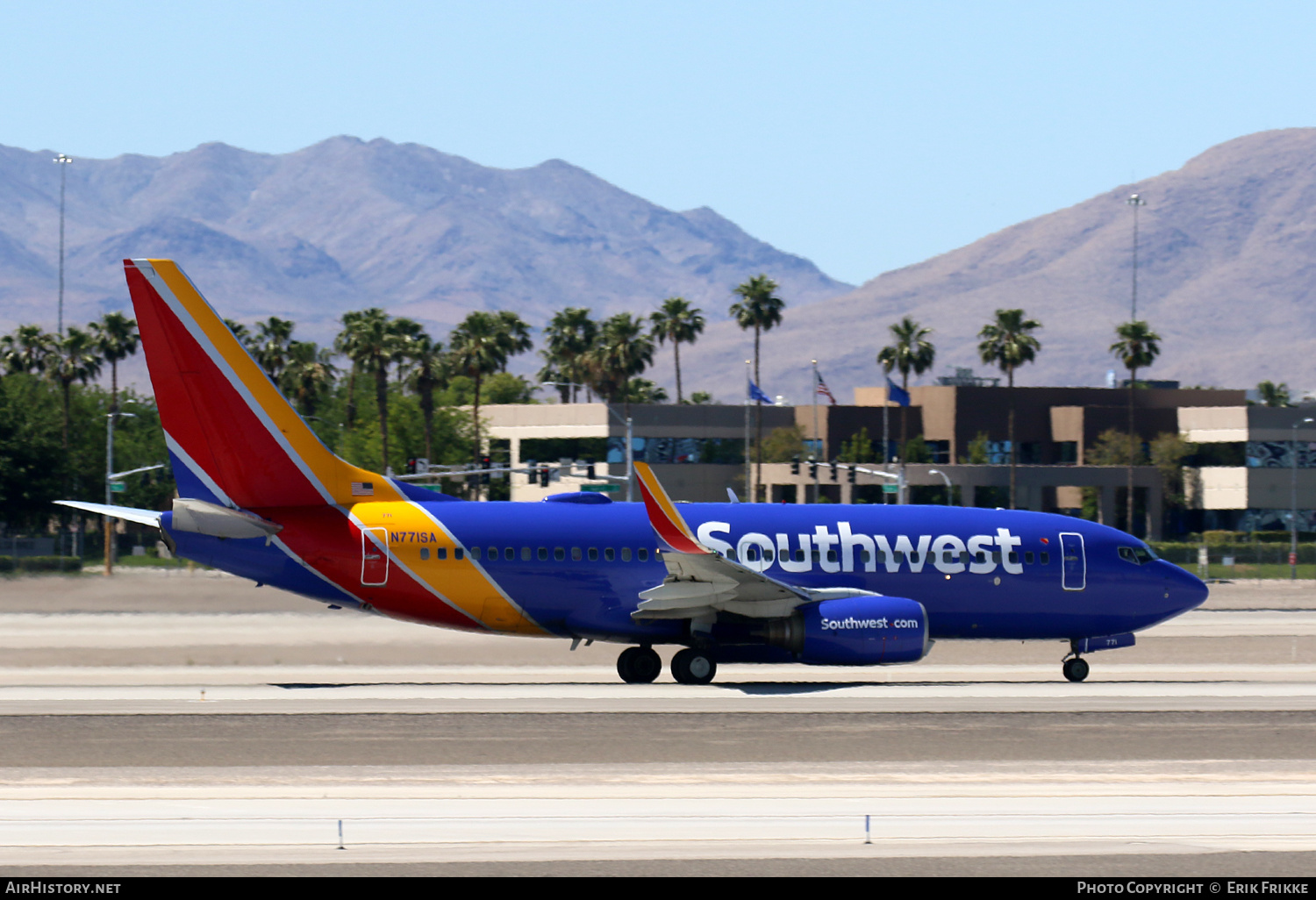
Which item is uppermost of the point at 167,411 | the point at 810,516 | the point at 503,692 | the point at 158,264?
the point at 158,264

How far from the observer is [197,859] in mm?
15398

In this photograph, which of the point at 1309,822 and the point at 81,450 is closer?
the point at 1309,822

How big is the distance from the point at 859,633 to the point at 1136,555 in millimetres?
7097

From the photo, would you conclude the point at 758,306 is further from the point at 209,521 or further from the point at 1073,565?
the point at 209,521

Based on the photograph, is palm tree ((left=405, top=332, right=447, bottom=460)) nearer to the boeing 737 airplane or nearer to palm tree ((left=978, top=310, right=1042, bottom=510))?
palm tree ((left=978, top=310, right=1042, bottom=510))

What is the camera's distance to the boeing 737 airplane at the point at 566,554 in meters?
29.9

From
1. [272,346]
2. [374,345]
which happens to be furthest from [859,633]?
[272,346]

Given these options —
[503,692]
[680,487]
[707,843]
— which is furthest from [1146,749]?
[680,487]

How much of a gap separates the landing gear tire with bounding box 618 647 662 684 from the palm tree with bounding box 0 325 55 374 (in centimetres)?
9612

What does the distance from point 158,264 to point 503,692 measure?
10230mm

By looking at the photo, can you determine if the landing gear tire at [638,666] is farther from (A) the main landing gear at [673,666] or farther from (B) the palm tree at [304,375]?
(B) the palm tree at [304,375]

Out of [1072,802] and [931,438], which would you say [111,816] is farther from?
[931,438]

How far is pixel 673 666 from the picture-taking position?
31000mm

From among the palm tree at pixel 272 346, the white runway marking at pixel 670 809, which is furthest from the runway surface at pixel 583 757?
the palm tree at pixel 272 346
